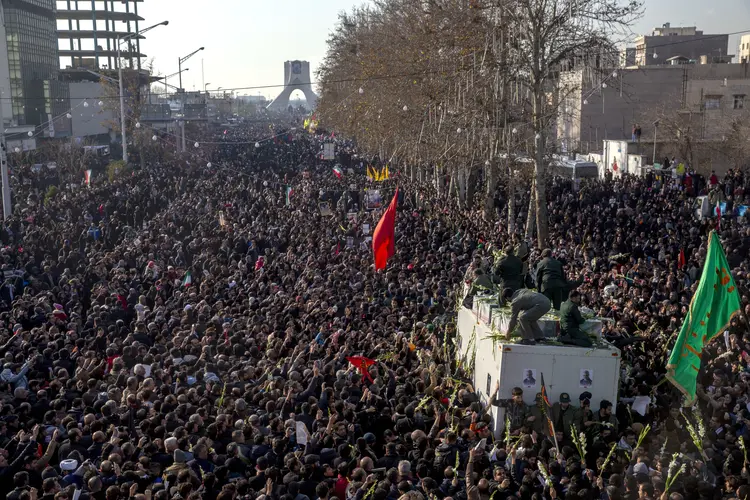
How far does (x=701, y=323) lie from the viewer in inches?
386

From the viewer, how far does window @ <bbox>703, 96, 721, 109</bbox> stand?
4825cm

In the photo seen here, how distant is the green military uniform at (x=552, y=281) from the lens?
10922mm

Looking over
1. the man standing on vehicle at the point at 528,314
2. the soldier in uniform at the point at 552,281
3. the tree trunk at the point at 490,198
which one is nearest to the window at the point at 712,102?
the tree trunk at the point at 490,198

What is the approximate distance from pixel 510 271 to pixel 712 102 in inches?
1609

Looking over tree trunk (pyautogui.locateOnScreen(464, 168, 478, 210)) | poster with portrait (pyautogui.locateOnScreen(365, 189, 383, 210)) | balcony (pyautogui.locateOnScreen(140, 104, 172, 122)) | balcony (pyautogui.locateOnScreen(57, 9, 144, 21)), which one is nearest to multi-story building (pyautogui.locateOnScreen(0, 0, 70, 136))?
balcony (pyautogui.locateOnScreen(140, 104, 172, 122))

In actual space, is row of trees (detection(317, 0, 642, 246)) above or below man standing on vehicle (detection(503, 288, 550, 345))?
above

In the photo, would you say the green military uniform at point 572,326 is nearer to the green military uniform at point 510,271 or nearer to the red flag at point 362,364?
the green military uniform at point 510,271

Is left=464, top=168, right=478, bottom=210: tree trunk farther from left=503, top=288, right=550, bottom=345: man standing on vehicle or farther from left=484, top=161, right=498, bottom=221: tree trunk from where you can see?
left=503, top=288, right=550, bottom=345: man standing on vehicle

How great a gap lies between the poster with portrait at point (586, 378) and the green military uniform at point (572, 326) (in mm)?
294

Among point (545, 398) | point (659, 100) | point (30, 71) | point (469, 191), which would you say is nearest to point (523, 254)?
point (545, 398)

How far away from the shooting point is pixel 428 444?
8898mm

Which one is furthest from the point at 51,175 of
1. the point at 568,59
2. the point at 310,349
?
the point at 310,349

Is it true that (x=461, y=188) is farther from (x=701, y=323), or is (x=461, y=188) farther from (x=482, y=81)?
(x=701, y=323)

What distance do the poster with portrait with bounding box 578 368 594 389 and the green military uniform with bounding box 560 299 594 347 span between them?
294 millimetres
